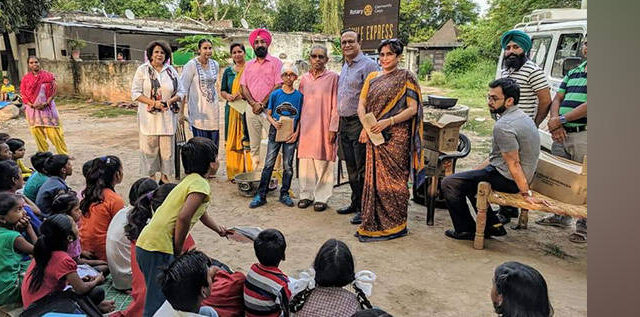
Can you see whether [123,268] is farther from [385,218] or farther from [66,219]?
[385,218]

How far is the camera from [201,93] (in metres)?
5.91

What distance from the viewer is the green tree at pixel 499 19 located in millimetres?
15319

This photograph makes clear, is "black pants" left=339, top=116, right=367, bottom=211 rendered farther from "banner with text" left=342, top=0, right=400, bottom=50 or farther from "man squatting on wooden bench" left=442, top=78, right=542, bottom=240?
"banner with text" left=342, top=0, right=400, bottom=50

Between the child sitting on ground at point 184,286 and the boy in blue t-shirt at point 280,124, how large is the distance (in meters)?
3.08

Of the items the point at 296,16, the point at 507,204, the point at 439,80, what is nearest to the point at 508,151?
the point at 507,204

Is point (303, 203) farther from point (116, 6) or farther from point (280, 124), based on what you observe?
point (116, 6)

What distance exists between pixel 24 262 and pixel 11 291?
28 cm

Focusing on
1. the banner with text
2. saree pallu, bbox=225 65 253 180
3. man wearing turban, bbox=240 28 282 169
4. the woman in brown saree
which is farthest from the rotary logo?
the woman in brown saree

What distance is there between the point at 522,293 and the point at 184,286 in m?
1.38

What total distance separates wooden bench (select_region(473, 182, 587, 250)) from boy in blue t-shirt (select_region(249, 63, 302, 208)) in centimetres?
211

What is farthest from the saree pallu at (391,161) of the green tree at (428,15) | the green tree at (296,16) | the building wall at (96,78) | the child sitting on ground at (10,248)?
the green tree at (428,15)

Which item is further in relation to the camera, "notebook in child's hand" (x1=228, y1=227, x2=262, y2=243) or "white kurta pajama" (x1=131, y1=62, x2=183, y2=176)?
"white kurta pajama" (x1=131, y1=62, x2=183, y2=176)

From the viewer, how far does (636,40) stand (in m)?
0.75

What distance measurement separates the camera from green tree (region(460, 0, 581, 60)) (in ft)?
50.3
